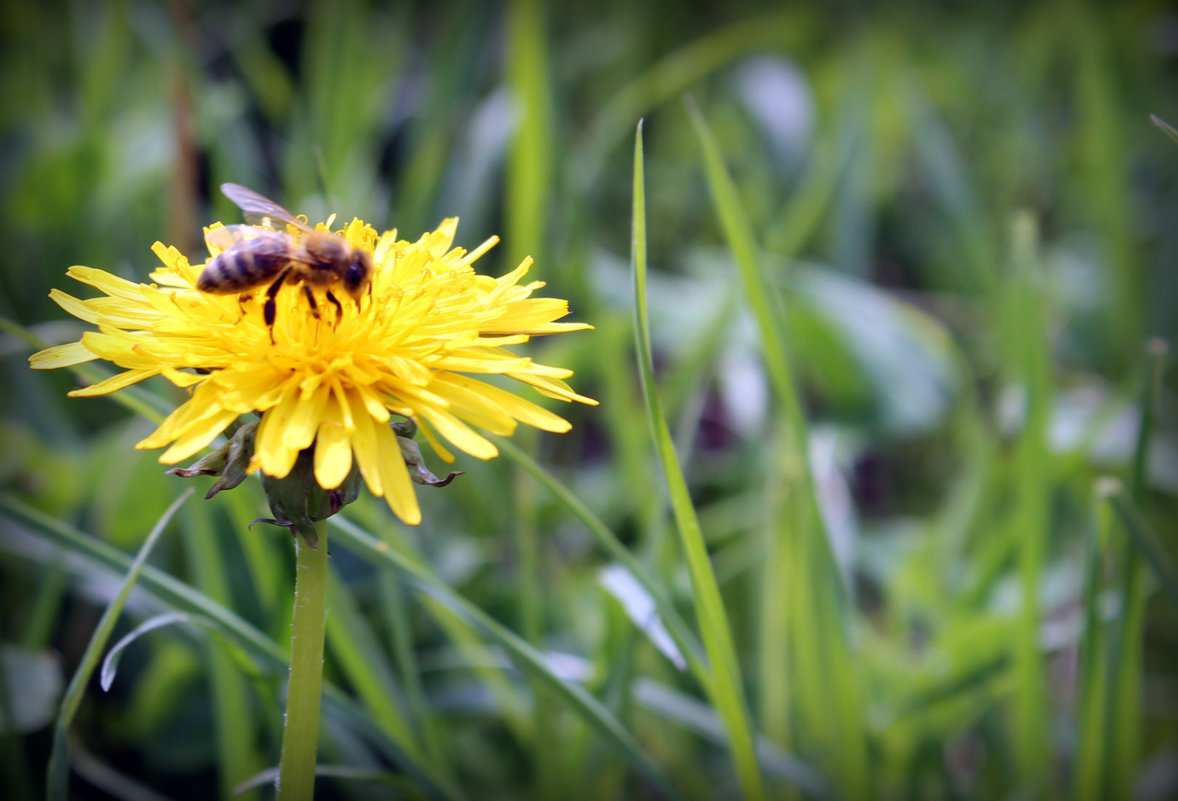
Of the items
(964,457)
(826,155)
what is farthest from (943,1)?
(964,457)

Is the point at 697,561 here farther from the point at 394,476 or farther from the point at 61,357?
the point at 61,357

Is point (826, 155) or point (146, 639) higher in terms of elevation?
point (826, 155)

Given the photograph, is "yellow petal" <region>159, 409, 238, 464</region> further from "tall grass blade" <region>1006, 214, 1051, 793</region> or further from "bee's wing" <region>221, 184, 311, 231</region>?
"tall grass blade" <region>1006, 214, 1051, 793</region>

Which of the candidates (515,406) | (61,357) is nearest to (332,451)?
(515,406)

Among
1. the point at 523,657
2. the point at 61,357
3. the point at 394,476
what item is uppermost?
the point at 61,357

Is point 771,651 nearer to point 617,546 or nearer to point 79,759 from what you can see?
point 617,546

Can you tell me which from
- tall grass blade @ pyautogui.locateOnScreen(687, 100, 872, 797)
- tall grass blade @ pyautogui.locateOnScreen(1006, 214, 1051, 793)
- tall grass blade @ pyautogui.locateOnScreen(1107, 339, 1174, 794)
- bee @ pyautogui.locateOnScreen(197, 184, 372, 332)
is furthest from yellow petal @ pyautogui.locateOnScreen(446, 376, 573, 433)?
tall grass blade @ pyautogui.locateOnScreen(1006, 214, 1051, 793)

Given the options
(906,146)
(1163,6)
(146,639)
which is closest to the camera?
(146,639)
